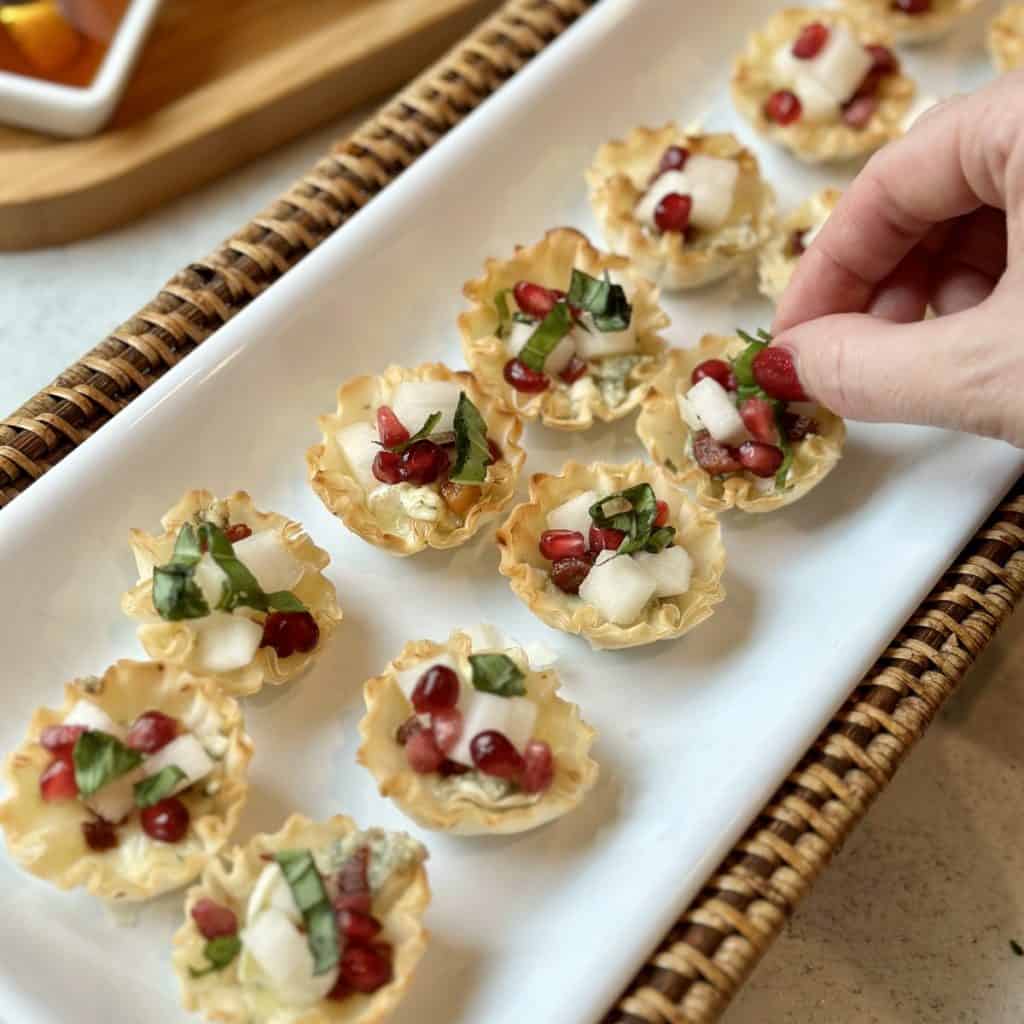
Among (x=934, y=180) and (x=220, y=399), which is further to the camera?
(x=220, y=399)

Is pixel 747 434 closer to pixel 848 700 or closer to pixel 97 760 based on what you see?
pixel 848 700

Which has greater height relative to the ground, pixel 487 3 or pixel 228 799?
pixel 487 3

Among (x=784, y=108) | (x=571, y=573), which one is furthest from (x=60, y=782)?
(x=784, y=108)

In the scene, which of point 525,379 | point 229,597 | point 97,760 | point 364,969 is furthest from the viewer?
point 525,379

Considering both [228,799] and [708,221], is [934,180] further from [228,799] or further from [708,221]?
[228,799]

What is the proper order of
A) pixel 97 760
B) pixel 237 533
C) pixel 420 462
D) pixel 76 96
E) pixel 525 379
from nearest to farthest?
pixel 97 760
pixel 237 533
pixel 420 462
pixel 525 379
pixel 76 96

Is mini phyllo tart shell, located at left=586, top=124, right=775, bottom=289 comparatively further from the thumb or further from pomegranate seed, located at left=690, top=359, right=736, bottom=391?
the thumb

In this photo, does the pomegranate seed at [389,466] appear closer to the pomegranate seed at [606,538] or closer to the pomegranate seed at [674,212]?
the pomegranate seed at [606,538]

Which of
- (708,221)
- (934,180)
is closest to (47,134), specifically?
(708,221)
